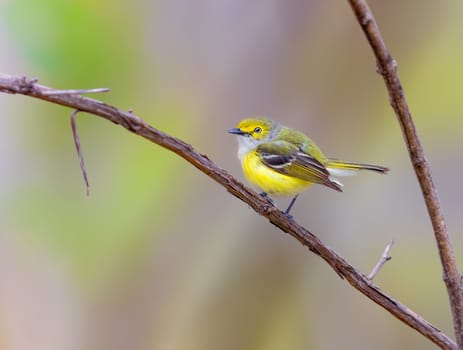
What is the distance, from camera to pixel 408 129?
1.18m

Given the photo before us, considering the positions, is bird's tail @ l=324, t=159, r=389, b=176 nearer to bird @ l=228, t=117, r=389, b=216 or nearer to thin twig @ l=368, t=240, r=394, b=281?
bird @ l=228, t=117, r=389, b=216

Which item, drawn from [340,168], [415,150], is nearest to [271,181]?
[340,168]

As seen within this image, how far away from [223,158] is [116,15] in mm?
963

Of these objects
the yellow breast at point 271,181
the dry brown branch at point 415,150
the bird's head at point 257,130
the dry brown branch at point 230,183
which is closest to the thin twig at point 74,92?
the dry brown branch at point 230,183

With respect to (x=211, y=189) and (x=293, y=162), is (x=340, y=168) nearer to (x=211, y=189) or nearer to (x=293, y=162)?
(x=293, y=162)

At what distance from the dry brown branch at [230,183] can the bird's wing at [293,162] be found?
96 cm

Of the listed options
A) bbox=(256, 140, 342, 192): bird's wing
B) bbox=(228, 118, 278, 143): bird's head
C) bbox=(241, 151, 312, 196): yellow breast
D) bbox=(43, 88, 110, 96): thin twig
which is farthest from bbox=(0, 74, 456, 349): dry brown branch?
bbox=(228, 118, 278, 143): bird's head

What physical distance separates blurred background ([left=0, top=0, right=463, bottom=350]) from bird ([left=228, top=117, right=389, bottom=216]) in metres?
0.23

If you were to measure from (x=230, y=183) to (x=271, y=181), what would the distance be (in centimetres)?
132

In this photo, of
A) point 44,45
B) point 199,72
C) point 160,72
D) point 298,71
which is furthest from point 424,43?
point 44,45

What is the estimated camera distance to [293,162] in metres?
2.72

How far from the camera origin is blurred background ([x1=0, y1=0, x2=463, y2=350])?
3178 mm

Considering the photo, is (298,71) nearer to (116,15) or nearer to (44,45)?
(116,15)

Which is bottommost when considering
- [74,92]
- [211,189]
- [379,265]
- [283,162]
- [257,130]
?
[74,92]
